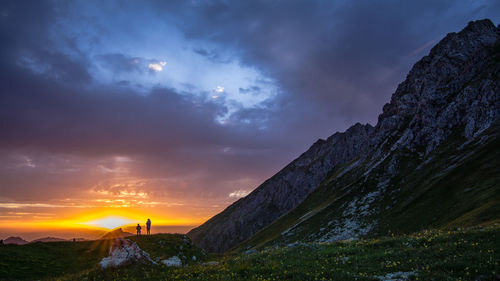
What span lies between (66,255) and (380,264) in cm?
4104

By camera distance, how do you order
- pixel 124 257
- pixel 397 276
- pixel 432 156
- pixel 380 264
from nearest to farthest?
pixel 397 276 → pixel 380 264 → pixel 124 257 → pixel 432 156

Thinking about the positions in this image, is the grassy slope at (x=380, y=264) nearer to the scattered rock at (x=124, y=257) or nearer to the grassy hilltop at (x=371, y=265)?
the grassy hilltop at (x=371, y=265)

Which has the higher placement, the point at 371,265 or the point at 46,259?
the point at 371,265

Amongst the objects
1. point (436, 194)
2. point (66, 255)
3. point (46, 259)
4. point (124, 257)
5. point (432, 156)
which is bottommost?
point (66, 255)

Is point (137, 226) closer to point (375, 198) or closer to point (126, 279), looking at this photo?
point (126, 279)

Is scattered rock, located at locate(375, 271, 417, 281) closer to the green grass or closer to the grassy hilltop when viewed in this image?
the grassy hilltop

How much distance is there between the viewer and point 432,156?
10788cm

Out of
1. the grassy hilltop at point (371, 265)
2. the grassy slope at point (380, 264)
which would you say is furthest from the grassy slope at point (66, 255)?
the grassy slope at point (380, 264)

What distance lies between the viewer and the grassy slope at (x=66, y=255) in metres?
31.2

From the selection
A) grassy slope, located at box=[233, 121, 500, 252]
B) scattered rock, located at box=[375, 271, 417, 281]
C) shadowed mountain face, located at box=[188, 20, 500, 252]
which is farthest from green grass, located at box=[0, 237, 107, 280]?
shadowed mountain face, located at box=[188, 20, 500, 252]

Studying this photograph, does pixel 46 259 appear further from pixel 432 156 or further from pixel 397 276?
pixel 432 156

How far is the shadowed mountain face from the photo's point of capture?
235 ft

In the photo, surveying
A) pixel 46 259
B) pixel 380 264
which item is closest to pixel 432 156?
pixel 380 264

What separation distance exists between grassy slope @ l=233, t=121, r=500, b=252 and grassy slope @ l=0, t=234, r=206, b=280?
154ft
